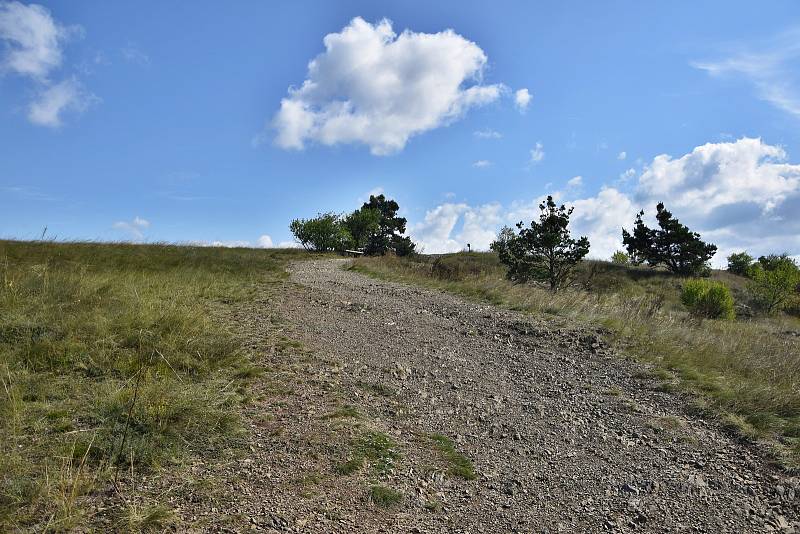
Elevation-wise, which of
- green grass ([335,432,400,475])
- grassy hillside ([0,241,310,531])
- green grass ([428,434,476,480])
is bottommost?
green grass ([428,434,476,480])

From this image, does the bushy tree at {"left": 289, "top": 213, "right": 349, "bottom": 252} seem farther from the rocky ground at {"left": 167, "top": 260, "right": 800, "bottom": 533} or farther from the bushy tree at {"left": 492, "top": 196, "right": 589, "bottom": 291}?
the rocky ground at {"left": 167, "top": 260, "right": 800, "bottom": 533}

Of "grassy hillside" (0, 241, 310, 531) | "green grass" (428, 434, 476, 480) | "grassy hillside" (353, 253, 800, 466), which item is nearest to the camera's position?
"grassy hillside" (0, 241, 310, 531)

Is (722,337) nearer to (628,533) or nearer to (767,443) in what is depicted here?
(767,443)

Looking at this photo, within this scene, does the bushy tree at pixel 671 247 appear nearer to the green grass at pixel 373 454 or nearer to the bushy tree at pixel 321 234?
the bushy tree at pixel 321 234

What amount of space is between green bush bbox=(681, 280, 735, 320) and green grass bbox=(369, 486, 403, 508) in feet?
81.9

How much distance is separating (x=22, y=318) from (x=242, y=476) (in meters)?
5.71

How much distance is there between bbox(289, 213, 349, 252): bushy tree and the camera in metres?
39.3

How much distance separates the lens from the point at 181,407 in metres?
4.71

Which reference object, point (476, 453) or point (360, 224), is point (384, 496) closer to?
point (476, 453)

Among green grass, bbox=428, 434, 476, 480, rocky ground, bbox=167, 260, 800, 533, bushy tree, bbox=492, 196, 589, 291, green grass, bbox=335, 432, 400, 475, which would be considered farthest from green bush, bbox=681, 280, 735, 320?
green grass, bbox=335, 432, 400, 475

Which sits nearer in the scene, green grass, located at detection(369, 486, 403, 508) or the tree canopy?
green grass, located at detection(369, 486, 403, 508)

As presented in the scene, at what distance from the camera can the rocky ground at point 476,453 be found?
142 inches

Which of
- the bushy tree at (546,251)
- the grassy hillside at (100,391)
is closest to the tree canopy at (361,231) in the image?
the bushy tree at (546,251)

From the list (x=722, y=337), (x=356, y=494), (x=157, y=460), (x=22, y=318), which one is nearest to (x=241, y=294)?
(x=22, y=318)
